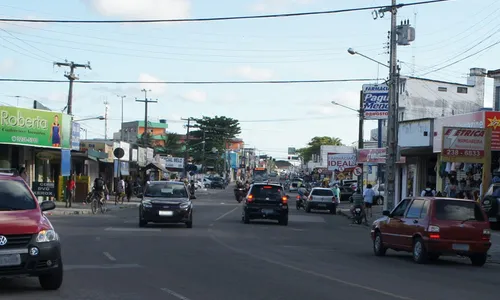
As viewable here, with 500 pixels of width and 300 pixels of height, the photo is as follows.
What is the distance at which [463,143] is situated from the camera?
29.7 metres

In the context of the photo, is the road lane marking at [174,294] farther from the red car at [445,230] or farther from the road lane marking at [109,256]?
the red car at [445,230]

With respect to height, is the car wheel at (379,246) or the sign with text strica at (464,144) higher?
the sign with text strica at (464,144)

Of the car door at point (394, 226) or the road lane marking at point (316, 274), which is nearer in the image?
the road lane marking at point (316, 274)

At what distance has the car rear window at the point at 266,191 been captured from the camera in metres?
31.1

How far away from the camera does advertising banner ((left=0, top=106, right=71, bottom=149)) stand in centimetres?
3759

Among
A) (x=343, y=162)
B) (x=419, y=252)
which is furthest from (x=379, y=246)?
(x=343, y=162)

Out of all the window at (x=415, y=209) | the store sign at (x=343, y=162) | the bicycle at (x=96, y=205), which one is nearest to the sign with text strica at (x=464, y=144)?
the window at (x=415, y=209)

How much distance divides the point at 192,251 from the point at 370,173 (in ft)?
226

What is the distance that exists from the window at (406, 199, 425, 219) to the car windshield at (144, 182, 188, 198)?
10.4m

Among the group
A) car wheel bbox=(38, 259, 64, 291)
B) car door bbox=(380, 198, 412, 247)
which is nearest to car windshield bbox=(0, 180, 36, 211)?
car wheel bbox=(38, 259, 64, 291)

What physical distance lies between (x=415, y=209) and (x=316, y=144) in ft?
Result: 542

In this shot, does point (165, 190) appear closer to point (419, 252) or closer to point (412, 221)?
point (412, 221)

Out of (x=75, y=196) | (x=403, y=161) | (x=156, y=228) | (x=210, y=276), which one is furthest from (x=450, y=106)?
(x=210, y=276)

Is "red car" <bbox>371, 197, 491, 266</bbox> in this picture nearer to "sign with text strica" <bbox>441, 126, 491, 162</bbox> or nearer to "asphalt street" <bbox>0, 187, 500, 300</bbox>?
"asphalt street" <bbox>0, 187, 500, 300</bbox>
